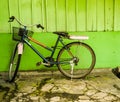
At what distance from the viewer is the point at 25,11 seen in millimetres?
7445

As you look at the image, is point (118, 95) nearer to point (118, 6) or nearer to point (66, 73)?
point (66, 73)

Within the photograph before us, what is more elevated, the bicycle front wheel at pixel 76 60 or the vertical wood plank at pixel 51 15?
the vertical wood plank at pixel 51 15

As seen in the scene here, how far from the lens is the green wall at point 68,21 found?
7445mm

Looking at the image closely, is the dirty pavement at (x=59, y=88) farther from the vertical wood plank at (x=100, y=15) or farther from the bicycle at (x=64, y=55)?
the vertical wood plank at (x=100, y=15)

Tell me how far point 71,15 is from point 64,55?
122cm

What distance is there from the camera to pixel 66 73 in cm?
743

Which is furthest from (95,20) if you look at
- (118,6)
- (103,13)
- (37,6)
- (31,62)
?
(31,62)

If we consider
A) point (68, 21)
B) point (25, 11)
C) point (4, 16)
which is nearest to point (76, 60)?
point (68, 21)

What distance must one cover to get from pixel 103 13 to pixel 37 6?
202 centimetres

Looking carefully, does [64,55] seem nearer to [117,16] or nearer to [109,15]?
[109,15]

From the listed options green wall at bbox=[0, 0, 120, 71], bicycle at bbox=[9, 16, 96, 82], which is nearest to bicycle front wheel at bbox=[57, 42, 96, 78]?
bicycle at bbox=[9, 16, 96, 82]

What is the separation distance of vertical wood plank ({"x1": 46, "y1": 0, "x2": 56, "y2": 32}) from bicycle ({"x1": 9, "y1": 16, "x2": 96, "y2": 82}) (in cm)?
44

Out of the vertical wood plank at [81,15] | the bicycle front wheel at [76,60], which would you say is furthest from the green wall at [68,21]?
the bicycle front wheel at [76,60]

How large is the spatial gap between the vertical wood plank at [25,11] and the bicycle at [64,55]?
267 millimetres
